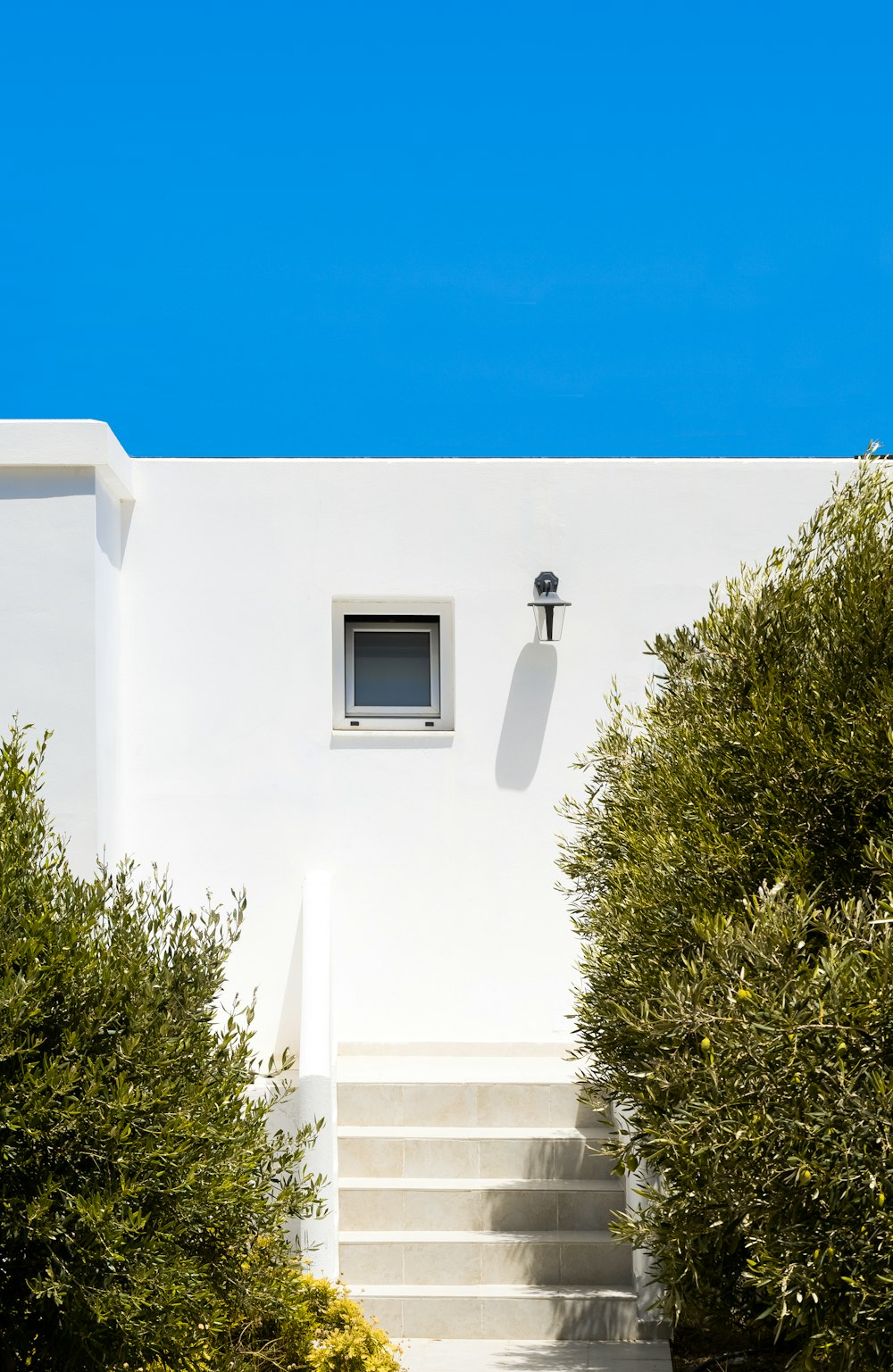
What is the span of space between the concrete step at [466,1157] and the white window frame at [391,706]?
3.07 meters

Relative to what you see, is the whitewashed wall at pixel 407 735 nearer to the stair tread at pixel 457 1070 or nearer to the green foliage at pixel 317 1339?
the stair tread at pixel 457 1070

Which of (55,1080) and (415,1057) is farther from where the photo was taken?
(415,1057)

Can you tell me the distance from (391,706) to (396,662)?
0.35 metres

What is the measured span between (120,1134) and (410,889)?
5126mm

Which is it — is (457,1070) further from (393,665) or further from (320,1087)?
(393,665)

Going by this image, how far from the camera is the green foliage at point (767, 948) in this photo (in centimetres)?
398

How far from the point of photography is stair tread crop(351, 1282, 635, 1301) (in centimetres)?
727

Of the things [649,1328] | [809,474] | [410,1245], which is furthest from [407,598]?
[649,1328]

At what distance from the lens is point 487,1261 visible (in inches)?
295

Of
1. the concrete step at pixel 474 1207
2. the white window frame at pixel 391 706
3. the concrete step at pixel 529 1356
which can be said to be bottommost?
the concrete step at pixel 529 1356

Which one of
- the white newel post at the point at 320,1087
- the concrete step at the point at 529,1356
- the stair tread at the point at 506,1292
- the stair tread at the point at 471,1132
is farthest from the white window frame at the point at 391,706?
the concrete step at the point at 529,1356

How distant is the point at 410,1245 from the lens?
24.7 ft

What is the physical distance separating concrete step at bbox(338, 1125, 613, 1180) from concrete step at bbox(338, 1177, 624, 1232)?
207mm
